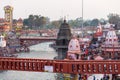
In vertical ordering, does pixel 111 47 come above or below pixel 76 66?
below

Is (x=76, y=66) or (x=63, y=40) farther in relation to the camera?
(x=63, y=40)

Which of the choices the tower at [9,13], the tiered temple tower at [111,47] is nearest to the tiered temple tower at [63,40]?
the tiered temple tower at [111,47]

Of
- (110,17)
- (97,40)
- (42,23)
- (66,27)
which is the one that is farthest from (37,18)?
(66,27)

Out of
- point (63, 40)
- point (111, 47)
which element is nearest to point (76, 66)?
point (63, 40)

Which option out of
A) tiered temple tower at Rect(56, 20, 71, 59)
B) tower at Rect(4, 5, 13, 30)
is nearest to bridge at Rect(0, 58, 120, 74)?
tiered temple tower at Rect(56, 20, 71, 59)

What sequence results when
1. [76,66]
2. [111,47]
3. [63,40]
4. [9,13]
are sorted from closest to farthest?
[76,66] → [63,40] → [111,47] → [9,13]

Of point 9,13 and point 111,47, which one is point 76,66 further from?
point 9,13

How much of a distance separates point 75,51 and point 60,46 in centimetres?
332

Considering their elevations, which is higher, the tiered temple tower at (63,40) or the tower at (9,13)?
the tower at (9,13)

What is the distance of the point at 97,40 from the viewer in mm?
33531

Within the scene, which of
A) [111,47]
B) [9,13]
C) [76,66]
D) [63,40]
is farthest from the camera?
[9,13]

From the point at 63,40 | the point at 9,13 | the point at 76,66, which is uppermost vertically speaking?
the point at 9,13

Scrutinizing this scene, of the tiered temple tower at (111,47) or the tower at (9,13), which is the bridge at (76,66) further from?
the tower at (9,13)

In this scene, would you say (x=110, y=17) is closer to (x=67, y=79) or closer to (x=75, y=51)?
(x=75, y=51)
